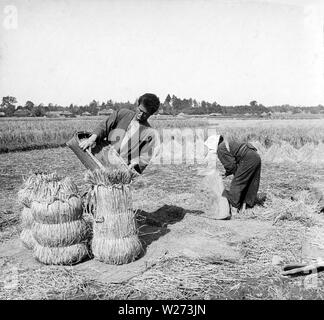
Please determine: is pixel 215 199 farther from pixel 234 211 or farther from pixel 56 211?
pixel 56 211

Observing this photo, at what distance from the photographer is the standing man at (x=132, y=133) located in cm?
459

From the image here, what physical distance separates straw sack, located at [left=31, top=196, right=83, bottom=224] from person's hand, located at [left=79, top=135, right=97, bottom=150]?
722 millimetres

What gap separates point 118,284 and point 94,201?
2.97ft

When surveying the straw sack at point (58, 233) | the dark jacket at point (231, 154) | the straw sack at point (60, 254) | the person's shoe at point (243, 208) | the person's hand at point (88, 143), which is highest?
the person's hand at point (88, 143)

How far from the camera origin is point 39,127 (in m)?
21.4

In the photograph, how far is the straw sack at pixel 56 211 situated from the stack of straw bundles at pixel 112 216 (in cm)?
25

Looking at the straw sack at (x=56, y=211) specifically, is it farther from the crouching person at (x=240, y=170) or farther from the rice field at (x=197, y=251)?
the crouching person at (x=240, y=170)

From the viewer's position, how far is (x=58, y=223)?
383cm

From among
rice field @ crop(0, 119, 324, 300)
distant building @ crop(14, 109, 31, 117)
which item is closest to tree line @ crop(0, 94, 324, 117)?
distant building @ crop(14, 109, 31, 117)

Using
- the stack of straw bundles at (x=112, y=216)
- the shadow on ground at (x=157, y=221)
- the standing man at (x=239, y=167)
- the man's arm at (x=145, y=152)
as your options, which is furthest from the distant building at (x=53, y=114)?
the stack of straw bundles at (x=112, y=216)

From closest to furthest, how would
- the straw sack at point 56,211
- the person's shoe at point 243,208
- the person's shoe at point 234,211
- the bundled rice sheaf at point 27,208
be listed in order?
the straw sack at point 56,211 → the bundled rice sheaf at point 27,208 → the person's shoe at point 234,211 → the person's shoe at point 243,208

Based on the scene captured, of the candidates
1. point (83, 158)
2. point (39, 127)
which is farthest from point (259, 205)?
point (39, 127)

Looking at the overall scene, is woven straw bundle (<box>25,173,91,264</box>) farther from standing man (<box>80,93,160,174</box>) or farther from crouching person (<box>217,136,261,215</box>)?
crouching person (<box>217,136,261,215</box>)

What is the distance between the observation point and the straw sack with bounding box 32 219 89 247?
150 inches
